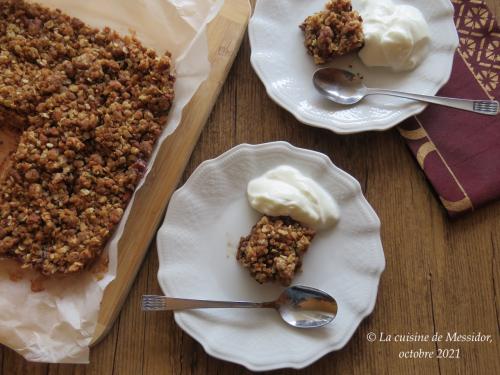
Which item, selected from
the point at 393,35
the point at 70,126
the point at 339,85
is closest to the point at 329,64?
the point at 339,85

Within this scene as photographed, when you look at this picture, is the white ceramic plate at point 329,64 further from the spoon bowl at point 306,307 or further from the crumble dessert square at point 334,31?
the spoon bowl at point 306,307

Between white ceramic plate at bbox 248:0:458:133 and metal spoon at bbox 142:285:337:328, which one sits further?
white ceramic plate at bbox 248:0:458:133

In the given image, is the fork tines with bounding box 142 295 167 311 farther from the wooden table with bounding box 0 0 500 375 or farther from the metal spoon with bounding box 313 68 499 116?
the metal spoon with bounding box 313 68 499 116

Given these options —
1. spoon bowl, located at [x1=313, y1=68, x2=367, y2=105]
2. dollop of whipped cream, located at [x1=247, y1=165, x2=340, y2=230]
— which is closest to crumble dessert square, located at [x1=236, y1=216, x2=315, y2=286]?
dollop of whipped cream, located at [x1=247, y1=165, x2=340, y2=230]

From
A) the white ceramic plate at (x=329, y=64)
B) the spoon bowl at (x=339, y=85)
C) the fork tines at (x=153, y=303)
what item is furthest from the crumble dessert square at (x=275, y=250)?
the spoon bowl at (x=339, y=85)

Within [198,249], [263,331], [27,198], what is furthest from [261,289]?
[27,198]

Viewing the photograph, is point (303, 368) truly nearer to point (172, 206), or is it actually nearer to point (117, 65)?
point (172, 206)
